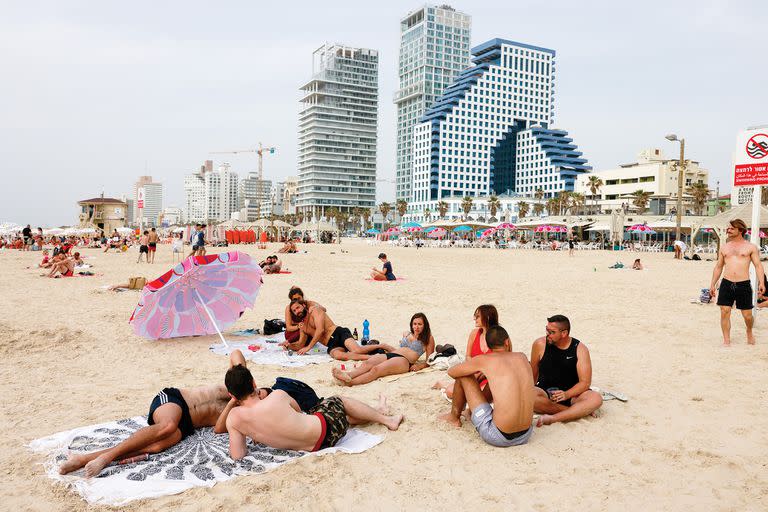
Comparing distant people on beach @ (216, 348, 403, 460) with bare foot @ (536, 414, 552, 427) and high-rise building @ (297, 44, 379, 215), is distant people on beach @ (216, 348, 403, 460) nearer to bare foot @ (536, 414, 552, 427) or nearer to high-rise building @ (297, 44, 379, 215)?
bare foot @ (536, 414, 552, 427)

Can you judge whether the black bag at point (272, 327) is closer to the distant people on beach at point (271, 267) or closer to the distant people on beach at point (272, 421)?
the distant people on beach at point (272, 421)

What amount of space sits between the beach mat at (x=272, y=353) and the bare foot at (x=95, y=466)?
2787 mm

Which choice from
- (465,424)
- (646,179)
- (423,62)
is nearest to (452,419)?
(465,424)

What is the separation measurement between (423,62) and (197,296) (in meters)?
161

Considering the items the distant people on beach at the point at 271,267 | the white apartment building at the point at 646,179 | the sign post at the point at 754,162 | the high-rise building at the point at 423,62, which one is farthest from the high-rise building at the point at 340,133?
the sign post at the point at 754,162

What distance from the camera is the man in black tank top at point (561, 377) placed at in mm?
4207

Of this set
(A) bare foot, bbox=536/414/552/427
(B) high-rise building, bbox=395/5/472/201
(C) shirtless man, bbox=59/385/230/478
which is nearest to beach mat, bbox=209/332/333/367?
(C) shirtless man, bbox=59/385/230/478

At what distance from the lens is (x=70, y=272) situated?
594 inches

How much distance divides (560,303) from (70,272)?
554 inches

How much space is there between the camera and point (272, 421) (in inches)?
137

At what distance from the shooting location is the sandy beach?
3.09 meters

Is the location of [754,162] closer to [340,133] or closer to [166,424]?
[166,424]

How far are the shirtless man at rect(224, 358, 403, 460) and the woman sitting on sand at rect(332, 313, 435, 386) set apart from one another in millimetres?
1487

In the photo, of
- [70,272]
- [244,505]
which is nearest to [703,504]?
[244,505]
